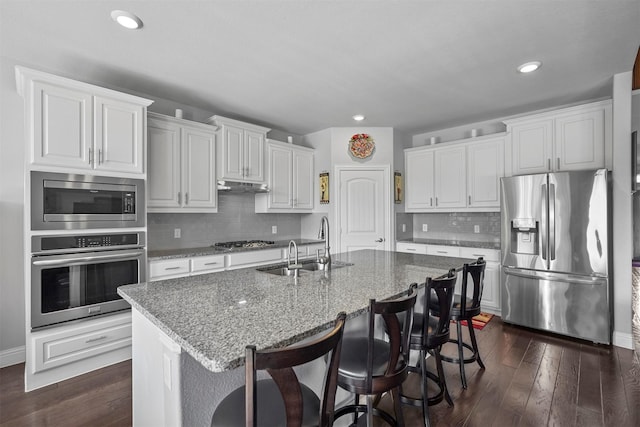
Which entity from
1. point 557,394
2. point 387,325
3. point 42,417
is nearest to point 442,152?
point 557,394

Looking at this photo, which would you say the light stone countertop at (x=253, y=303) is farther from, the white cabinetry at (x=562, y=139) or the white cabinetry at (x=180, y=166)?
the white cabinetry at (x=562, y=139)

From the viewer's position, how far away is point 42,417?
1.98 meters

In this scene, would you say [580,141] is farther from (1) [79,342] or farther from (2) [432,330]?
(1) [79,342]

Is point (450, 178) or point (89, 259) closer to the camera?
point (89, 259)

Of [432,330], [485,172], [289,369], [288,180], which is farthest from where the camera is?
[288,180]

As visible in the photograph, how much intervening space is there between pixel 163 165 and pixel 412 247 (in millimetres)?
3347

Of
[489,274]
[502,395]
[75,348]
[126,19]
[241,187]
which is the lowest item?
[502,395]

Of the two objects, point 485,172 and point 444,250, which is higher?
point 485,172

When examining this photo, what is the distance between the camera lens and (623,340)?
2.92 m

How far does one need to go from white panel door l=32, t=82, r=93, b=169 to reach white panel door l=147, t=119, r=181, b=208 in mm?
620

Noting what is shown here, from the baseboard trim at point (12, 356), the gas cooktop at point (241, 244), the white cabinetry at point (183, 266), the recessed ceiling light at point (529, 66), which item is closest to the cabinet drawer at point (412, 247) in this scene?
the gas cooktop at point (241, 244)

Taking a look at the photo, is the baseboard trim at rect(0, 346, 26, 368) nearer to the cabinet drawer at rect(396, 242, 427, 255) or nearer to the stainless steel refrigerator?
the cabinet drawer at rect(396, 242, 427, 255)

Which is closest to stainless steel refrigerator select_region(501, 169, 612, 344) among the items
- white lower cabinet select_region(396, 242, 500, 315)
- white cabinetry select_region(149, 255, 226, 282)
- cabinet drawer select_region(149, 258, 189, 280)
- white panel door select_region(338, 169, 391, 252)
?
white lower cabinet select_region(396, 242, 500, 315)

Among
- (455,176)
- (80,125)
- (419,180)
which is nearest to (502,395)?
(455,176)
